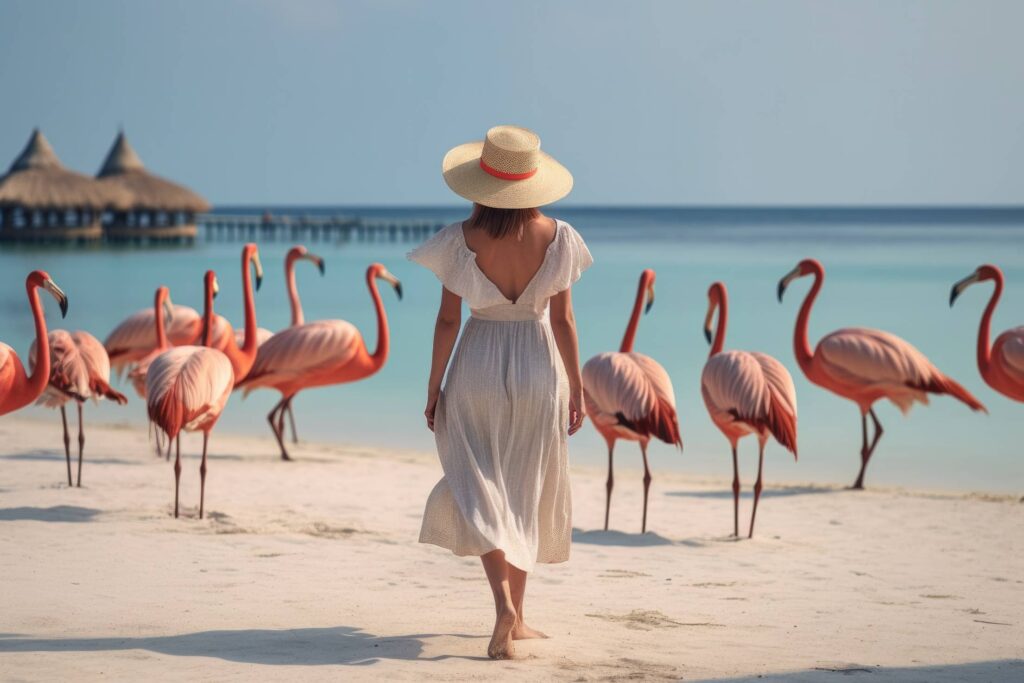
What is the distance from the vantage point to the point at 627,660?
163 inches

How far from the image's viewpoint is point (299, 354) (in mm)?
9227

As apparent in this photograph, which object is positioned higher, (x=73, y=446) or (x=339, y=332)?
(x=339, y=332)

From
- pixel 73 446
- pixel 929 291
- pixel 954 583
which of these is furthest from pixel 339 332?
pixel 929 291

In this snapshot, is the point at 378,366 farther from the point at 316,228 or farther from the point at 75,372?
the point at 316,228

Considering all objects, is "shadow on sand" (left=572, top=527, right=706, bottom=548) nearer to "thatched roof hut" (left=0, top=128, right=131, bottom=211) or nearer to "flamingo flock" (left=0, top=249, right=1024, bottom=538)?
"flamingo flock" (left=0, top=249, right=1024, bottom=538)

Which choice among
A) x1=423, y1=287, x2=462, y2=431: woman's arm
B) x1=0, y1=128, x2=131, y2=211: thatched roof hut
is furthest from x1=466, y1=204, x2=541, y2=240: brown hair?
x1=0, y1=128, x2=131, y2=211: thatched roof hut

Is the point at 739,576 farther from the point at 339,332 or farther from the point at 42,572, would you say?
the point at 339,332

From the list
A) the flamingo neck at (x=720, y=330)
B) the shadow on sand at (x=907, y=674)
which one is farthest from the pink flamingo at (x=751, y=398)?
the shadow on sand at (x=907, y=674)

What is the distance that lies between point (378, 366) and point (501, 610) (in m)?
5.69

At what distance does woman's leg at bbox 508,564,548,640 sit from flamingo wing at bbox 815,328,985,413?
4.83 meters

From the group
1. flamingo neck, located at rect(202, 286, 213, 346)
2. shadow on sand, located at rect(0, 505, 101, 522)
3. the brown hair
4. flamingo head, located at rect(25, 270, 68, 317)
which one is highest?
the brown hair

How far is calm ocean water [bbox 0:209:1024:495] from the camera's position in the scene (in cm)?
1065

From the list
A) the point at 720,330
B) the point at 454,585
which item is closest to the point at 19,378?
the point at 454,585

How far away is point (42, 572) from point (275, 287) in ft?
90.5
